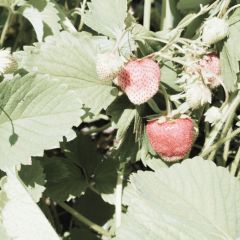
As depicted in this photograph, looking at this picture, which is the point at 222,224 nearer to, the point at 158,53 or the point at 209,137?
the point at 209,137

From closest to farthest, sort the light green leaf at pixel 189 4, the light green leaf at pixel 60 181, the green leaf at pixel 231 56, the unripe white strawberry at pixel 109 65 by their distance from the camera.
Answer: the unripe white strawberry at pixel 109 65 < the green leaf at pixel 231 56 < the light green leaf at pixel 189 4 < the light green leaf at pixel 60 181

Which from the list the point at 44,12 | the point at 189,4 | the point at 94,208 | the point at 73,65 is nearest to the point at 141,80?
the point at 73,65

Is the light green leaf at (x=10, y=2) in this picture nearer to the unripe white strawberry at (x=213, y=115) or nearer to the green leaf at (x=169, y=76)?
the green leaf at (x=169, y=76)

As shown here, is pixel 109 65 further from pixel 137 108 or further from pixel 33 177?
pixel 33 177

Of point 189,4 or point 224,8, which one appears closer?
point 224,8

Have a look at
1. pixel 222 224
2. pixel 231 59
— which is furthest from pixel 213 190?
pixel 231 59

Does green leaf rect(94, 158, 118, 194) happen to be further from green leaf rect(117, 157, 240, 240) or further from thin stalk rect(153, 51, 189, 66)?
thin stalk rect(153, 51, 189, 66)

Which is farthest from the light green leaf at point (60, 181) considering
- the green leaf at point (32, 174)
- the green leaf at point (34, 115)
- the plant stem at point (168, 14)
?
the plant stem at point (168, 14)
